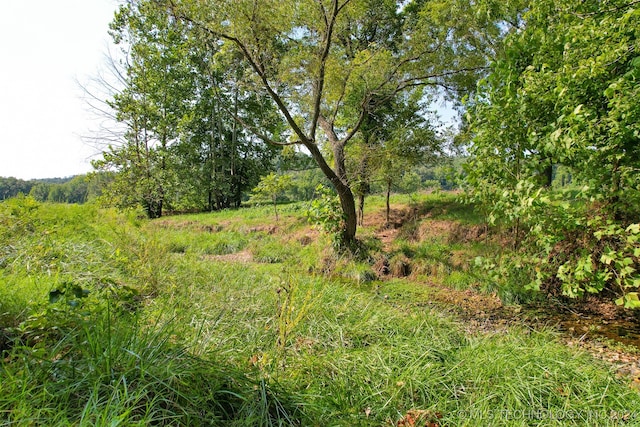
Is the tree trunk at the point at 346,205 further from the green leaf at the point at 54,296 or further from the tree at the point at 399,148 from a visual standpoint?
the green leaf at the point at 54,296

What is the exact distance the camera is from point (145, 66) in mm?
17859

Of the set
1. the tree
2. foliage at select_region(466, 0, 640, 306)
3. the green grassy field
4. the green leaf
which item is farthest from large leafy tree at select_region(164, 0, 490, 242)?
the green leaf

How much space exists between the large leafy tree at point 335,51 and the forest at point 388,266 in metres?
0.05

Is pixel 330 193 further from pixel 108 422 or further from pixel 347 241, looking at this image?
pixel 108 422

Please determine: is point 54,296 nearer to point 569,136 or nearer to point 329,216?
point 569,136

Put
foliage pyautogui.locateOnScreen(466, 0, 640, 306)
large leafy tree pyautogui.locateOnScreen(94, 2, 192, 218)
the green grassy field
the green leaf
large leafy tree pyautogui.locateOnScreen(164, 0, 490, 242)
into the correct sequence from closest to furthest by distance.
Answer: the green grassy field → the green leaf → foliage pyautogui.locateOnScreen(466, 0, 640, 306) → large leafy tree pyautogui.locateOnScreen(164, 0, 490, 242) → large leafy tree pyautogui.locateOnScreen(94, 2, 192, 218)

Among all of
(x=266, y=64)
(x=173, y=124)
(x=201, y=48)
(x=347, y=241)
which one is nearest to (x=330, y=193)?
(x=347, y=241)

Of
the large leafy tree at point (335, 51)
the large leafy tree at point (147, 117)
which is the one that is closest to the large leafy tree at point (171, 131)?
the large leafy tree at point (147, 117)

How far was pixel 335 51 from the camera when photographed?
27.1 ft

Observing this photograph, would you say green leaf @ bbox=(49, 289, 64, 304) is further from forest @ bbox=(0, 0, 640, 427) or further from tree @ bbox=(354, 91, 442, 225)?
tree @ bbox=(354, 91, 442, 225)

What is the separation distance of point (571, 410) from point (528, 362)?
488 mm

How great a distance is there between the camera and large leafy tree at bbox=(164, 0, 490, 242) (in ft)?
19.8

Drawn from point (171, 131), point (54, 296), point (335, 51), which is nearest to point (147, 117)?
point (171, 131)

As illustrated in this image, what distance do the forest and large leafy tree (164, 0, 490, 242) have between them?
0.16 ft
